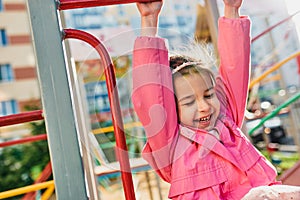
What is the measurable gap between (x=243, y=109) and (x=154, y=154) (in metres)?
0.24

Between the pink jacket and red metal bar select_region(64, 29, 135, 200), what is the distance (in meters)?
0.07

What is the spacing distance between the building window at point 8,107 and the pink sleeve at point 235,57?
533cm

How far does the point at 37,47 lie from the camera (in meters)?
0.60

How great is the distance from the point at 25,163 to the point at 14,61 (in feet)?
7.42

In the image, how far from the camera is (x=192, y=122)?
0.77 m

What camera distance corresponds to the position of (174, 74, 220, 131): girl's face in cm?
77

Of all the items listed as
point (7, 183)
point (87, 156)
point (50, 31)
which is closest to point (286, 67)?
point (87, 156)

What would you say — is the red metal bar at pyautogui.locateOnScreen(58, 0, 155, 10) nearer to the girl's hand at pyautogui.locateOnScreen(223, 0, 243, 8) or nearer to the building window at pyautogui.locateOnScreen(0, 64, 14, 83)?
the girl's hand at pyautogui.locateOnScreen(223, 0, 243, 8)

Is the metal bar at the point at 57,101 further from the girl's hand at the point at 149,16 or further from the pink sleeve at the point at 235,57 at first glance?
the pink sleeve at the point at 235,57

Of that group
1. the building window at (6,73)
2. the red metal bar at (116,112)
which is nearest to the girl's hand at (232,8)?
the red metal bar at (116,112)

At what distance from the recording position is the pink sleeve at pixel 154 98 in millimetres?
730

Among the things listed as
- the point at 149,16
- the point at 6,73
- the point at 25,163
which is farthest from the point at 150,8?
the point at 6,73

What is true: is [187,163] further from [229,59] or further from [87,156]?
[87,156]

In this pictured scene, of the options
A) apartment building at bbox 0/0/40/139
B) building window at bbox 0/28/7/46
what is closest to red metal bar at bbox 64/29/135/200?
apartment building at bbox 0/0/40/139
